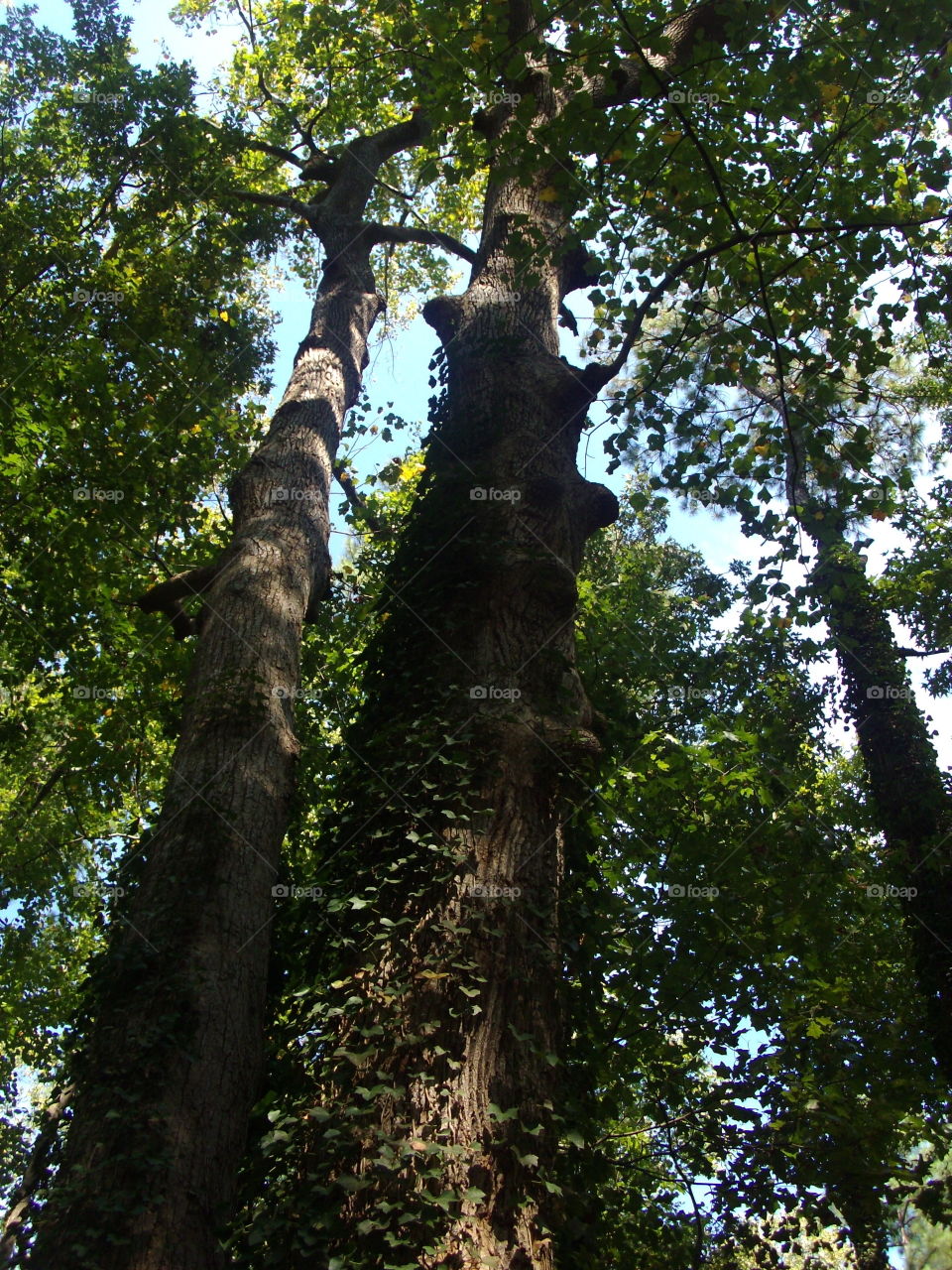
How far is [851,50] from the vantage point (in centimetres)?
540

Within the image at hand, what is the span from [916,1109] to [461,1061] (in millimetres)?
4234

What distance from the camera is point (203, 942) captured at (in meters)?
3.93

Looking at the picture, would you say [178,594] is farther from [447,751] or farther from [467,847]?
[467,847]

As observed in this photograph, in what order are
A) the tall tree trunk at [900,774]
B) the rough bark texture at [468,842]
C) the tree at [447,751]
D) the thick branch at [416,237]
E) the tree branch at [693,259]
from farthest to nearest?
1. the thick branch at [416,237]
2. the tall tree trunk at [900,774]
3. the tree branch at [693,259]
4. the tree at [447,751]
5. the rough bark texture at [468,842]

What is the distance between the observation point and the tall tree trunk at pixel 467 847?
2.80 meters

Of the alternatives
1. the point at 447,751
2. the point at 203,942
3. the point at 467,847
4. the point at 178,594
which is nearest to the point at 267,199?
the point at 178,594

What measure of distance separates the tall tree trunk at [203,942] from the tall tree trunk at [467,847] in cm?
59

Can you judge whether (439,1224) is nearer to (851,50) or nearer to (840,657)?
(851,50)

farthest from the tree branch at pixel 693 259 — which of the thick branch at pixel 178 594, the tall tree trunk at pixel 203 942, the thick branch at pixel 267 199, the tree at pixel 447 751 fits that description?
the thick branch at pixel 267 199

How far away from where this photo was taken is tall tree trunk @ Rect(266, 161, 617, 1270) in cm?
280

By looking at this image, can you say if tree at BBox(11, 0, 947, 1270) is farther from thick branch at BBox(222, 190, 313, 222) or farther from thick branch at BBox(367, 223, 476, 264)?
thick branch at BBox(222, 190, 313, 222)

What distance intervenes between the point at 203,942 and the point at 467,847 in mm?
1309

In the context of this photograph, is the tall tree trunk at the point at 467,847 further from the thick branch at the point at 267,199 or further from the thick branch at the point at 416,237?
the thick branch at the point at 267,199

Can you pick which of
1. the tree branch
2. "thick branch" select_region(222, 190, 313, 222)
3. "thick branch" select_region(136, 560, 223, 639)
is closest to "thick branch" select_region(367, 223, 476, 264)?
"thick branch" select_region(222, 190, 313, 222)
